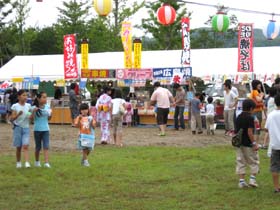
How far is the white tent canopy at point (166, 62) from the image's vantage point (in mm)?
27672

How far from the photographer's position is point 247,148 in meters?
8.54

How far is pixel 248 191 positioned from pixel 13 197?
333 centimetres

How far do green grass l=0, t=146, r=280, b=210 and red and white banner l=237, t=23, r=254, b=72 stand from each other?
857cm

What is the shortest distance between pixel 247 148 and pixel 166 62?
72.1ft

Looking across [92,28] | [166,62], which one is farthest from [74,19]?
[166,62]

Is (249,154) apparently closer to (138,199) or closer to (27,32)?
(138,199)

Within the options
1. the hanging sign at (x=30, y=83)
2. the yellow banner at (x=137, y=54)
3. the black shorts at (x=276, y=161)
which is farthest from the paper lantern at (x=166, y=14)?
the black shorts at (x=276, y=161)

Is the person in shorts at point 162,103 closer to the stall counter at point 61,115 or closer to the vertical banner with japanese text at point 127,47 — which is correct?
the stall counter at point 61,115

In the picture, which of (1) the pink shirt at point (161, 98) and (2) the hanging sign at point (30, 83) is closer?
(1) the pink shirt at point (161, 98)

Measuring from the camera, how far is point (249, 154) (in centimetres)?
853

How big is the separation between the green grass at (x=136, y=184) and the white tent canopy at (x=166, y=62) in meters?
15.3

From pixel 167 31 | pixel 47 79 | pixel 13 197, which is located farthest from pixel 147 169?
pixel 167 31

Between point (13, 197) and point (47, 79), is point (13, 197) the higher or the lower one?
the lower one

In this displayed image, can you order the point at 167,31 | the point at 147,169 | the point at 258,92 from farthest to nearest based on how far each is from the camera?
the point at 167,31, the point at 258,92, the point at 147,169
